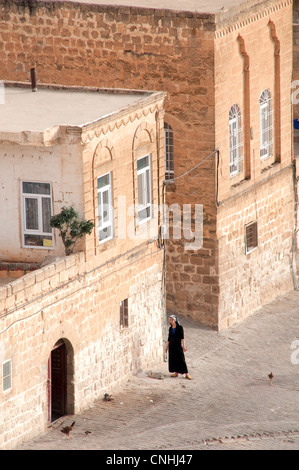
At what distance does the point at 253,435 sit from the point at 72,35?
11.1 m

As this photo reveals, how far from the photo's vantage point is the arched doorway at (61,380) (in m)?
27.3

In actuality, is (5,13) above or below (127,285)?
above

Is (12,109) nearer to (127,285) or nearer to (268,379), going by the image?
(127,285)

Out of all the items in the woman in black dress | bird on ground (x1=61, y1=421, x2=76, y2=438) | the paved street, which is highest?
the woman in black dress

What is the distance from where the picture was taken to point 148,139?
1161 inches

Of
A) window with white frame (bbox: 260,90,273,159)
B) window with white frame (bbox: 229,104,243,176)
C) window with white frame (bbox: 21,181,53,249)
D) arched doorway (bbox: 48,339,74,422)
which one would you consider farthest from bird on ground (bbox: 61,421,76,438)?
window with white frame (bbox: 260,90,273,159)

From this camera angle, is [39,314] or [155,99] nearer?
[39,314]

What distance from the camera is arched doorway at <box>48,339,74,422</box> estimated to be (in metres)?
27.3

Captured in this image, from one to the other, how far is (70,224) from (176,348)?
163 inches

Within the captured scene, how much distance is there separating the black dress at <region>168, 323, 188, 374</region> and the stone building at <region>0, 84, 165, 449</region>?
609 mm

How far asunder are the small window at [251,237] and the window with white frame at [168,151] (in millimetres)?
2567

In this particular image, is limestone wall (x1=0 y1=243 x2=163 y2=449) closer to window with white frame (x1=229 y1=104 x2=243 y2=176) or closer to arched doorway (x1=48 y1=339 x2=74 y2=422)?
arched doorway (x1=48 y1=339 x2=74 y2=422)
